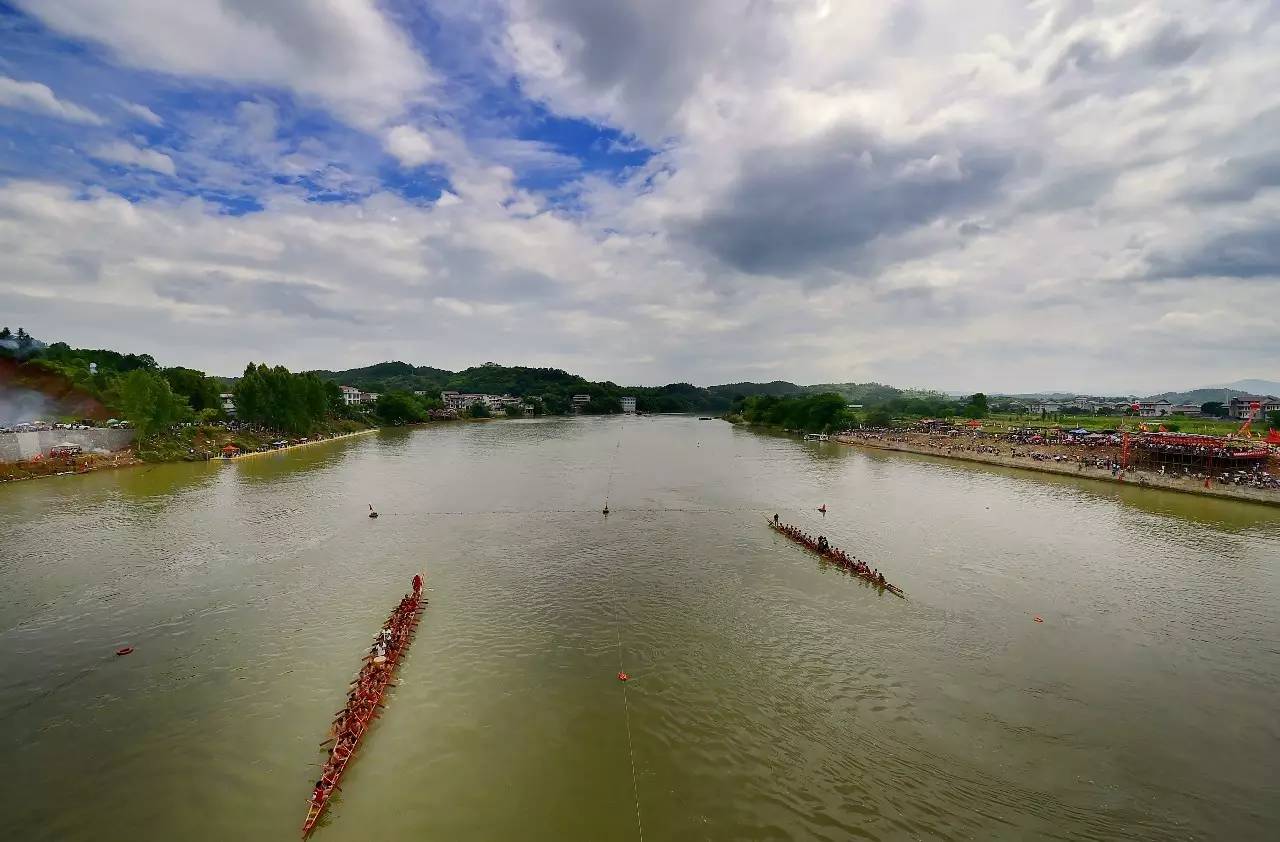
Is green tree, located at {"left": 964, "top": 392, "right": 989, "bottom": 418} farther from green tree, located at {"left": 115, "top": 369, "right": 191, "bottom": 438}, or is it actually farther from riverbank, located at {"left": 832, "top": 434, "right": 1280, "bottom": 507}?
green tree, located at {"left": 115, "top": 369, "right": 191, "bottom": 438}

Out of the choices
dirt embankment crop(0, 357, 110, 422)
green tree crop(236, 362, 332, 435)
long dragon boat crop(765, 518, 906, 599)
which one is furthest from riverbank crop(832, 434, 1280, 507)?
dirt embankment crop(0, 357, 110, 422)

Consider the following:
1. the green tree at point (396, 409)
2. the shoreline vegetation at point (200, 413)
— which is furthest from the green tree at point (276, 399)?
the green tree at point (396, 409)

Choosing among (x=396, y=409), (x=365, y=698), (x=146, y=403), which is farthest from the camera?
(x=396, y=409)

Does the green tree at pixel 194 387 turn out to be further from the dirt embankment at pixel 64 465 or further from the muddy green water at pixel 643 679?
the muddy green water at pixel 643 679

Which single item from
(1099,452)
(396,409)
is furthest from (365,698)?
(396,409)

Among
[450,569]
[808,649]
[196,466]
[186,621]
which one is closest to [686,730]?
[808,649]

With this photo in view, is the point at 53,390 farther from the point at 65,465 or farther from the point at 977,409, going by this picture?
the point at 977,409

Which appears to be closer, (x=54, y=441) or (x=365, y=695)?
(x=365, y=695)
